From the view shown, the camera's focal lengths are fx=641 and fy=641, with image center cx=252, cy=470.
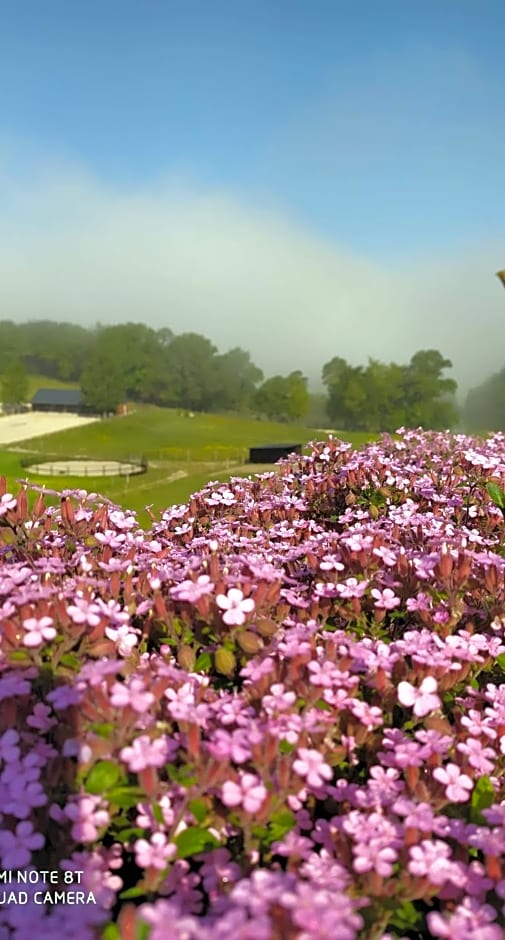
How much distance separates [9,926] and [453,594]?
2260 mm

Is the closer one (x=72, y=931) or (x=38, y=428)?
(x=72, y=931)

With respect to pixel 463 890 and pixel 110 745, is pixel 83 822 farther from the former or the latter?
pixel 463 890

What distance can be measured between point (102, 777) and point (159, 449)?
7144 cm

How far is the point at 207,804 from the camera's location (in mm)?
2158

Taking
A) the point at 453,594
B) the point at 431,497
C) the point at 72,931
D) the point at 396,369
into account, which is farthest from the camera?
the point at 396,369

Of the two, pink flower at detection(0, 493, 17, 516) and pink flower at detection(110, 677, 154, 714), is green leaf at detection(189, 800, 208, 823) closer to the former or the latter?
pink flower at detection(110, 677, 154, 714)

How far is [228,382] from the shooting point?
122 meters

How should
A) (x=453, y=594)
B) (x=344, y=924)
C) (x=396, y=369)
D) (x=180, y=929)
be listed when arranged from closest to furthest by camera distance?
(x=180, y=929) < (x=344, y=924) < (x=453, y=594) < (x=396, y=369)

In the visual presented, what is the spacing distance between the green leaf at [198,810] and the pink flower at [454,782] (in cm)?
84

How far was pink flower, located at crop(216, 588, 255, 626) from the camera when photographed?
8.76ft

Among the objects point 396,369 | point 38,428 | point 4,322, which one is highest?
point 4,322

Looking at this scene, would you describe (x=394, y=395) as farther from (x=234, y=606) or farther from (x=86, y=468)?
(x=234, y=606)

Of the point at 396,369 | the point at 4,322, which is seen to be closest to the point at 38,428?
the point at 396,369

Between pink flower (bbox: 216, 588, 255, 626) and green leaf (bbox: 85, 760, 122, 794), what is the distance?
2.49ft
